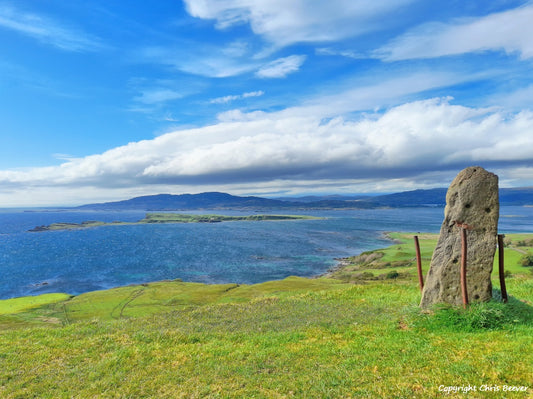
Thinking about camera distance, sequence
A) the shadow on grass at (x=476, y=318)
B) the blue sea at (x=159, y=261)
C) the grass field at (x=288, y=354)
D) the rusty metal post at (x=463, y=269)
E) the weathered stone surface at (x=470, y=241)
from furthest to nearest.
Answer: the blue sea at (x=159, y=261) < the weathered stone surface at (x=470, y=241) < the rusty metal post at (x=463, y=269) < the shadow on grass at (x=476, y=318) < the grass field at (x=288, y=354)

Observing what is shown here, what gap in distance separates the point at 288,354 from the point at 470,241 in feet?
36.5

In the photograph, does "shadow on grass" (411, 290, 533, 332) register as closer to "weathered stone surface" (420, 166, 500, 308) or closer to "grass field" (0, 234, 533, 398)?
→ "grass field" (0, 234, 533, 398)

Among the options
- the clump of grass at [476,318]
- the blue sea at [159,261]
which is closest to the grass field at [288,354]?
the clump of grass at [476,318]

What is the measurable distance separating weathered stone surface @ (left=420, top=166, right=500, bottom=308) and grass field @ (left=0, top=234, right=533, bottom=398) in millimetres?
1202

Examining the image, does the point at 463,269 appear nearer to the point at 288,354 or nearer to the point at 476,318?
the point at 476,318

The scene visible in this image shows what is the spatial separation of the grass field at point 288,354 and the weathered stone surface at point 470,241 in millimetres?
1202

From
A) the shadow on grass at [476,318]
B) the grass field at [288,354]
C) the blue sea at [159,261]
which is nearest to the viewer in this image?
the grass field at [288,354]

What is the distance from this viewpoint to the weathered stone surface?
16.3 meters

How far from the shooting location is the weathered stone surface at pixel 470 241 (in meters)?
16.3

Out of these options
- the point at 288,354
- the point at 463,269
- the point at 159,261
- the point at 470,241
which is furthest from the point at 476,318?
the point at 159,261

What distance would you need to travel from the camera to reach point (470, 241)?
658 inches

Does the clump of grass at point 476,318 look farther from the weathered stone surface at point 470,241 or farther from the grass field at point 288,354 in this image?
the weathered stone surface at point 470,241

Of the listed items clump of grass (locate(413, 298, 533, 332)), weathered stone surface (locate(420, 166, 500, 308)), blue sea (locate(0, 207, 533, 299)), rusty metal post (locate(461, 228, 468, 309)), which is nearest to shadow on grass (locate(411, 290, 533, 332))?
clump of grass (locate(413, 298, 533, 332))

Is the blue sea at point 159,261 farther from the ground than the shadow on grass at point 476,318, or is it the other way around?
the shadow on grass at point 476,318
